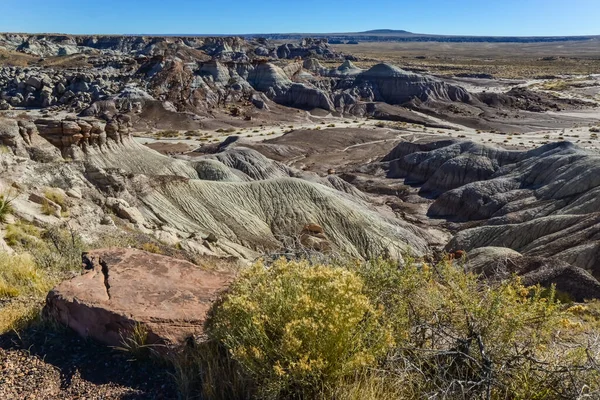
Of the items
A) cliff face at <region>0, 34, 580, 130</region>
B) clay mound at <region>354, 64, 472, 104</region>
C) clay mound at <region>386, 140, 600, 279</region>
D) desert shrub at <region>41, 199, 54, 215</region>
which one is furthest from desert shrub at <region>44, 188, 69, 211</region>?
clay mound at <region>354, 64, 472, 104</region>

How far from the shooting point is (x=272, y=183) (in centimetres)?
2672

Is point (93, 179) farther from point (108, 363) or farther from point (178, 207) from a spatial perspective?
point (108, 363)

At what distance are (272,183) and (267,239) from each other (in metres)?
4.85

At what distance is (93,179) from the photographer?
2116 cm

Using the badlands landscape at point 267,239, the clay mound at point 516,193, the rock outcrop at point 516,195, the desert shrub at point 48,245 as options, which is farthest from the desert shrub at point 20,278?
the clay mound at point 516,193

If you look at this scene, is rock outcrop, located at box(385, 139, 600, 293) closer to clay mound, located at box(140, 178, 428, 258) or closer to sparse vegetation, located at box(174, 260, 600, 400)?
clay mound, located at box(140, 178, 428, 258)

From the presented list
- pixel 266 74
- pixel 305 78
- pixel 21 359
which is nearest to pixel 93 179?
pixel 21 359

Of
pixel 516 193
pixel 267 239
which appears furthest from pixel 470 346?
pixel 516 193

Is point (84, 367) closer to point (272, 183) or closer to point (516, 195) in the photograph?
point (272, 183)

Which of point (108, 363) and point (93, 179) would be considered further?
point (93, 179)

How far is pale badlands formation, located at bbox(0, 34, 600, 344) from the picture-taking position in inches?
280

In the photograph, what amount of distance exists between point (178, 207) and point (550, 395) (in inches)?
800

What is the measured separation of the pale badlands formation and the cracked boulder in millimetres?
25

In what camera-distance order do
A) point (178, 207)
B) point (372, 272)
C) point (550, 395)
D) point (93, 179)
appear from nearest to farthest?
point (550, 395) < point (372, 272) < point (93, 179) < point (178, 207)
